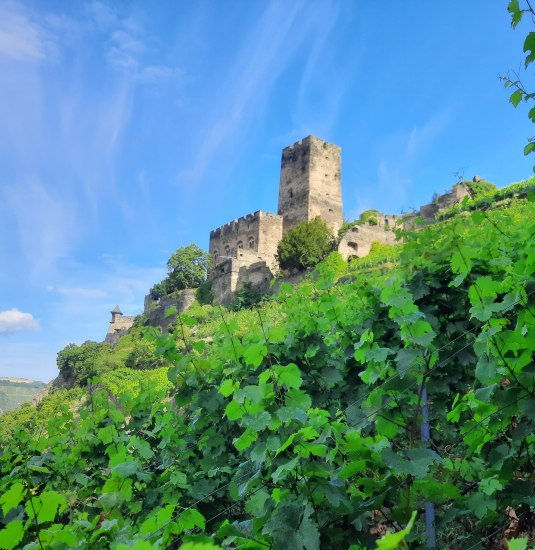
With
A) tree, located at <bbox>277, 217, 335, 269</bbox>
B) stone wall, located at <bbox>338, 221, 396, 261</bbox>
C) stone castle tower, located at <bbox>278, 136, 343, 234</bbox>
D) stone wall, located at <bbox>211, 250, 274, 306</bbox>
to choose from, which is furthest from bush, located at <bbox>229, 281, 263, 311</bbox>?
stone castle tower, located at <bbox>278, 136, 343, 234</bbox>

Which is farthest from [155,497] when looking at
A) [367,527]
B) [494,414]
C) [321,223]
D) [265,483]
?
[321,223]

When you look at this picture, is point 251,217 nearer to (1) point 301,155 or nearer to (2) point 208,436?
(1) point 301,155

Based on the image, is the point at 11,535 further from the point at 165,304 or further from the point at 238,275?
the point at 165,304

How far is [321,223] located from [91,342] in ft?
68.6

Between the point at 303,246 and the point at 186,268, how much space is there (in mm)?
16119

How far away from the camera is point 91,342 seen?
140 ft

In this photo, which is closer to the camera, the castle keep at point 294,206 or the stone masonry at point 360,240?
the stone masonry at point 360,240

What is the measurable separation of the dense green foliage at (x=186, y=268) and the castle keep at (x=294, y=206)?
383 centimetres

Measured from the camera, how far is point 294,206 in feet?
139

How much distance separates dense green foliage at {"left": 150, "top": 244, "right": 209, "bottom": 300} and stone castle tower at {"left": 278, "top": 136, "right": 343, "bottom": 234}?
895 cm

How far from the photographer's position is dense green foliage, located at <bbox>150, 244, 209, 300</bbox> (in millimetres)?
46812

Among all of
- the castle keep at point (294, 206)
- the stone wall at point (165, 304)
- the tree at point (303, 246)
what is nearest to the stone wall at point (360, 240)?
the tree at point (303, 246)

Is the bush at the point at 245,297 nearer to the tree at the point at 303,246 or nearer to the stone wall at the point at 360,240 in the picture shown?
the tree at the point at 303,246

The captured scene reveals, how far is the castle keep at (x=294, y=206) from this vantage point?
40812 millimetres
